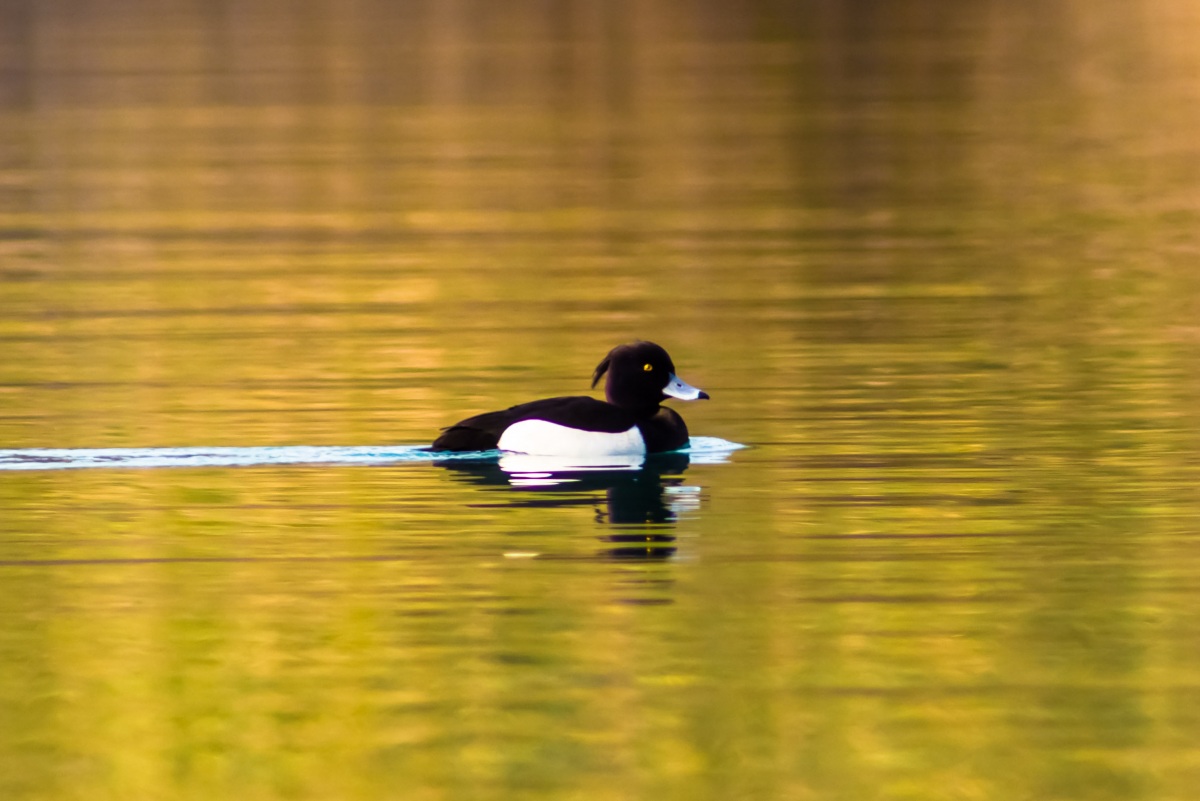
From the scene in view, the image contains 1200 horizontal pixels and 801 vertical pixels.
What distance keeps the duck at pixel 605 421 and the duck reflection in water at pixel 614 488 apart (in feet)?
0.26

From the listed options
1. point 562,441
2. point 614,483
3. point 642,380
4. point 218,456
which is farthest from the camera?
point 642,380

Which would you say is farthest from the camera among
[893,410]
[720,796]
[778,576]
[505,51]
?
[505,51]

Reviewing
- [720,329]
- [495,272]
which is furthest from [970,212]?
[720,329]

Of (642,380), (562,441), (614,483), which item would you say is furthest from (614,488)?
(642,380)

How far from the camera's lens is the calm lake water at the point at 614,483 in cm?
880

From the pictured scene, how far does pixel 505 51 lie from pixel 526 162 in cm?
2601

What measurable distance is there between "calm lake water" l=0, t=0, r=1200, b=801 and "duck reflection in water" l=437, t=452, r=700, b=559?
65 mm

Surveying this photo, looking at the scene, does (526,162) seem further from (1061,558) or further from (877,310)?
(1061,558)

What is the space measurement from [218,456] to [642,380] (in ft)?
8.65

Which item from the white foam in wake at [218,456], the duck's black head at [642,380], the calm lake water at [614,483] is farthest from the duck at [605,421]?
the calm lake water at [614,483]

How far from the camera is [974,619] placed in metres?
10.4

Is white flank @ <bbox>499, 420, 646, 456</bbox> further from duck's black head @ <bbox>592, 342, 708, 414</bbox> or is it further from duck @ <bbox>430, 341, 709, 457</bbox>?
duck's black head @ <bbox>592, 342, 708, 414</bbox>

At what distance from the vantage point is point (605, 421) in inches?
576

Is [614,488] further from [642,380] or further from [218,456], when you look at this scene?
[218,456]
